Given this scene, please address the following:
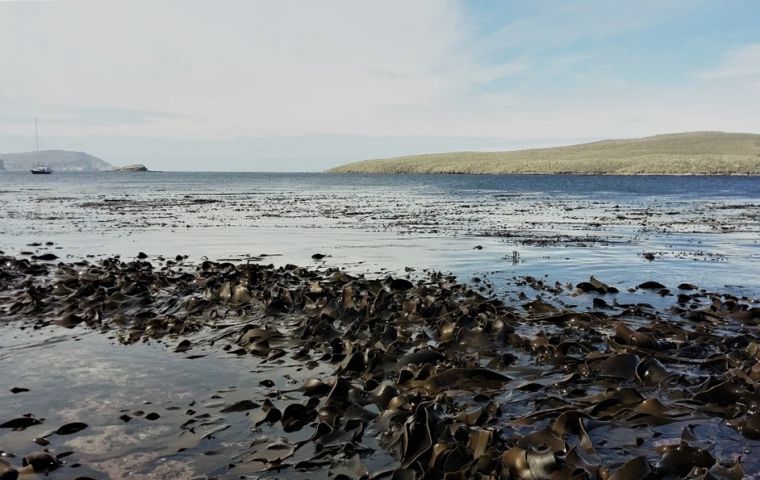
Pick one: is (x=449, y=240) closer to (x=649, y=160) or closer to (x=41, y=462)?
(x=41, y=462)

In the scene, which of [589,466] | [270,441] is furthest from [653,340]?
[270,441]

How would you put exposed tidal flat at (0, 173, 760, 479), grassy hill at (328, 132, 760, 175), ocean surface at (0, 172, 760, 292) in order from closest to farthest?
exposed tidal flat at (0, 173, 760, 479) < ocean surface at (0, 172, 760, 292) < grassy hill at (328, 132, 760, 175)

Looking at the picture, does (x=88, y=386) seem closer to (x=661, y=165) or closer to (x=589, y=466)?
(x=589, y=466)

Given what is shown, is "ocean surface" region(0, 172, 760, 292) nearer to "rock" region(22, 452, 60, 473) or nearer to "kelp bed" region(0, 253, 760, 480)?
"kelp bed" region(0, 253, 760, 480)

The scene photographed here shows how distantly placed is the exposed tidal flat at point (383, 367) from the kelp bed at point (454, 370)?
0.03 metres

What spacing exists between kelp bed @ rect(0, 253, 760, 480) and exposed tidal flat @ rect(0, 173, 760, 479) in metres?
0.03

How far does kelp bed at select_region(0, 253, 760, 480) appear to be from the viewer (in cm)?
484

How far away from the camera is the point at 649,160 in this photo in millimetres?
148375

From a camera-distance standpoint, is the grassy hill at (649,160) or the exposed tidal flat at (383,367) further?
the grassy hill at (649,160)

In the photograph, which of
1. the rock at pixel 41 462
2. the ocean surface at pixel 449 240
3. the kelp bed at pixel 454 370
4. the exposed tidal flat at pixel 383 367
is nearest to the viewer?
the rock at pixel 41 462

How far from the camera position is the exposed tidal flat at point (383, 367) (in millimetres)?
4953

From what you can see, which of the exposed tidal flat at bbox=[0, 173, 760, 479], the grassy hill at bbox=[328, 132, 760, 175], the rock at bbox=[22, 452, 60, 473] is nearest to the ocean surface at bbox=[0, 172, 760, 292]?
the exposed tidal flat at bbox=[0, 173, 760, 479]

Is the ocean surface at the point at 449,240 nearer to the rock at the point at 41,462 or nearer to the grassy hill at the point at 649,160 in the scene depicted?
the rock at the point at 41,462

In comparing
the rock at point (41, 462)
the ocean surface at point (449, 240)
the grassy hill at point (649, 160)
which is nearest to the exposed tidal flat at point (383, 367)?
the rock at point (41, 462)
